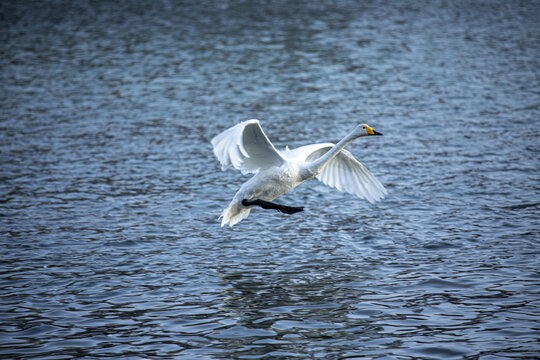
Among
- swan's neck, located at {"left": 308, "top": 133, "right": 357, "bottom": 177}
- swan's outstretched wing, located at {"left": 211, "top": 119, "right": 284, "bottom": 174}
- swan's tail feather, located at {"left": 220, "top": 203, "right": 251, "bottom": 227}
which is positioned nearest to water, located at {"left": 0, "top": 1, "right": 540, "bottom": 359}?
swan's tail feather, located at {"left": 220, "top": 203, "right": 251, "bottom": 227}

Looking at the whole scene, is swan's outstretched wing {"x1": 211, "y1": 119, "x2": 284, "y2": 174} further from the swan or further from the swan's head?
the swan's head

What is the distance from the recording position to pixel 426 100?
23.1 metres

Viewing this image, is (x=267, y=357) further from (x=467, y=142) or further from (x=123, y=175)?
(x=467, y=142)

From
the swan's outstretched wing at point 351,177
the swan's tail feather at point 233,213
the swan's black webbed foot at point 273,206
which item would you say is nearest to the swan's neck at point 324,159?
the swan's black webbed foot at point 273,206

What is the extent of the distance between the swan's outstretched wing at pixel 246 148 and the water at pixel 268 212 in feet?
5.20

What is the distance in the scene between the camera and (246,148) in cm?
1172

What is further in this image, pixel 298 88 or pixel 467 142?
pixel 298 88

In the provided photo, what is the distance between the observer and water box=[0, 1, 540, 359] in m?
9.30

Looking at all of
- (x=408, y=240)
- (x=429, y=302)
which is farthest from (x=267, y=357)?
(x=408, y=240)

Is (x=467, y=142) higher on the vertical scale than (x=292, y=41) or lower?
lower

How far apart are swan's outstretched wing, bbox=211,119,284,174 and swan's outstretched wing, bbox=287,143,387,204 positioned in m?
1.33

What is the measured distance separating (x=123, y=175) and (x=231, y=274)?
20.7 ft

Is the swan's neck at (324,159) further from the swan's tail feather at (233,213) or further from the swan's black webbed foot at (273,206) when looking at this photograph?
the swan's tail feather at (233,213)

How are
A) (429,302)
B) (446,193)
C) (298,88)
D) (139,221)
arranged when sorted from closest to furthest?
1. (429,302)
2. (139,221)
3. (446,193)
4. (298,88)
